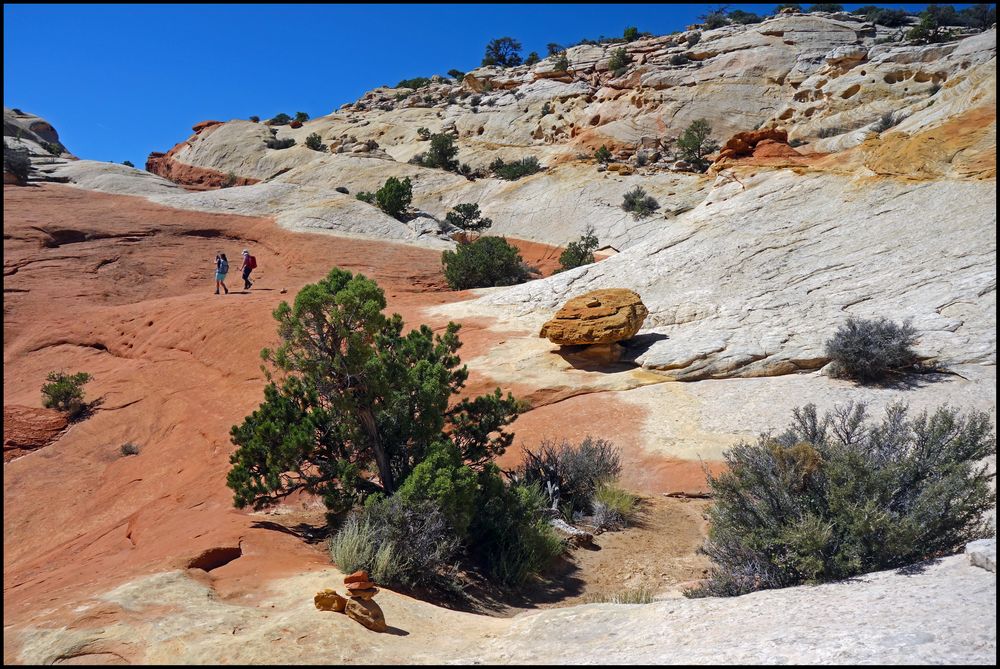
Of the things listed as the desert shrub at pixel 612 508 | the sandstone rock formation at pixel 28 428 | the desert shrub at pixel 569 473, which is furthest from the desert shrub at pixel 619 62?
the desert shrub at pixel 612 508

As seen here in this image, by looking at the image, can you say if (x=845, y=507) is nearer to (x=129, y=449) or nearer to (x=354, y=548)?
(x=354, y=548)

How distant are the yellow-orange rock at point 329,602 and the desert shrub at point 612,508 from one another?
186 inches

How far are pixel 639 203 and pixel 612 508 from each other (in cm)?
2545

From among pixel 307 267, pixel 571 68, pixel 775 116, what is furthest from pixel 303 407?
pixel 571 68

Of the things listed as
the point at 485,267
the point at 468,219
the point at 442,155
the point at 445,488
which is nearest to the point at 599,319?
the point at 445,488

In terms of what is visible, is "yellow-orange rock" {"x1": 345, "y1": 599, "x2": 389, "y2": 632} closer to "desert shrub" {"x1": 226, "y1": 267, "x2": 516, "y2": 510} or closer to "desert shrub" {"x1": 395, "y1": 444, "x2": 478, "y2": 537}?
"desert shrub" {"x1": 395, "y1": 444, "x2": 478, "y2": 537}

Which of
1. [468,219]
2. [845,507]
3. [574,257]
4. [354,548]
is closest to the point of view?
[845,507]

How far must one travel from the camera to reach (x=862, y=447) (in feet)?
21.8

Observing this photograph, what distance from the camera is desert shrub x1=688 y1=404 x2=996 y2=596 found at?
17.3 feet

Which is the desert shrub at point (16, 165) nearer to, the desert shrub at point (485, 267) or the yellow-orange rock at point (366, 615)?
the desert shrub at point (485, 267)

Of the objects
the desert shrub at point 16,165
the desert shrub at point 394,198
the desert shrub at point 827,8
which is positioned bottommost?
the desert shrub at point 394,198

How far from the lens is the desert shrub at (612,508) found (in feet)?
29.5

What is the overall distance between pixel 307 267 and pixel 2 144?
754 inches

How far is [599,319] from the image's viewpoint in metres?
13.9
